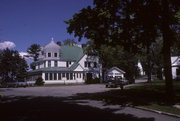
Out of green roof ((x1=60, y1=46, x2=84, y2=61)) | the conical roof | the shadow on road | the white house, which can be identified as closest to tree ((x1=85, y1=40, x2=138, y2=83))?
the white house

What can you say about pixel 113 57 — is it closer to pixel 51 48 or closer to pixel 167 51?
pixel 51 48

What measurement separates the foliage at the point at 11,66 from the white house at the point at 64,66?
5782mm

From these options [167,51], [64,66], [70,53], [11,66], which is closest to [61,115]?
[167,51]

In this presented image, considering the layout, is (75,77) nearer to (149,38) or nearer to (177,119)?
(149,38)

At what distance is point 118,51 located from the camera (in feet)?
196

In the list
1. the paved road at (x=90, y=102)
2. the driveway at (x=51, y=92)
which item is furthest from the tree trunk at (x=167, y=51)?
the driveway at (x=51, y=92)

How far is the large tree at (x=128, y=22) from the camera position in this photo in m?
15.9

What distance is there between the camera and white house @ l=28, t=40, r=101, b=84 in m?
54.3

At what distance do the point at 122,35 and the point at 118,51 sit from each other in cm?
4317

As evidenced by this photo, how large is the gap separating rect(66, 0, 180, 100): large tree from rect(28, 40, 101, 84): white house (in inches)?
1495

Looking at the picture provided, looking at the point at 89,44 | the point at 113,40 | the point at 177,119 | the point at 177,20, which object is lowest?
the point at 177,119

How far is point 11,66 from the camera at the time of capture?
63625 millimetres

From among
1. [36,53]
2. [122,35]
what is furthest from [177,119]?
[36,53]

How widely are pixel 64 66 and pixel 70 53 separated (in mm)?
5265
